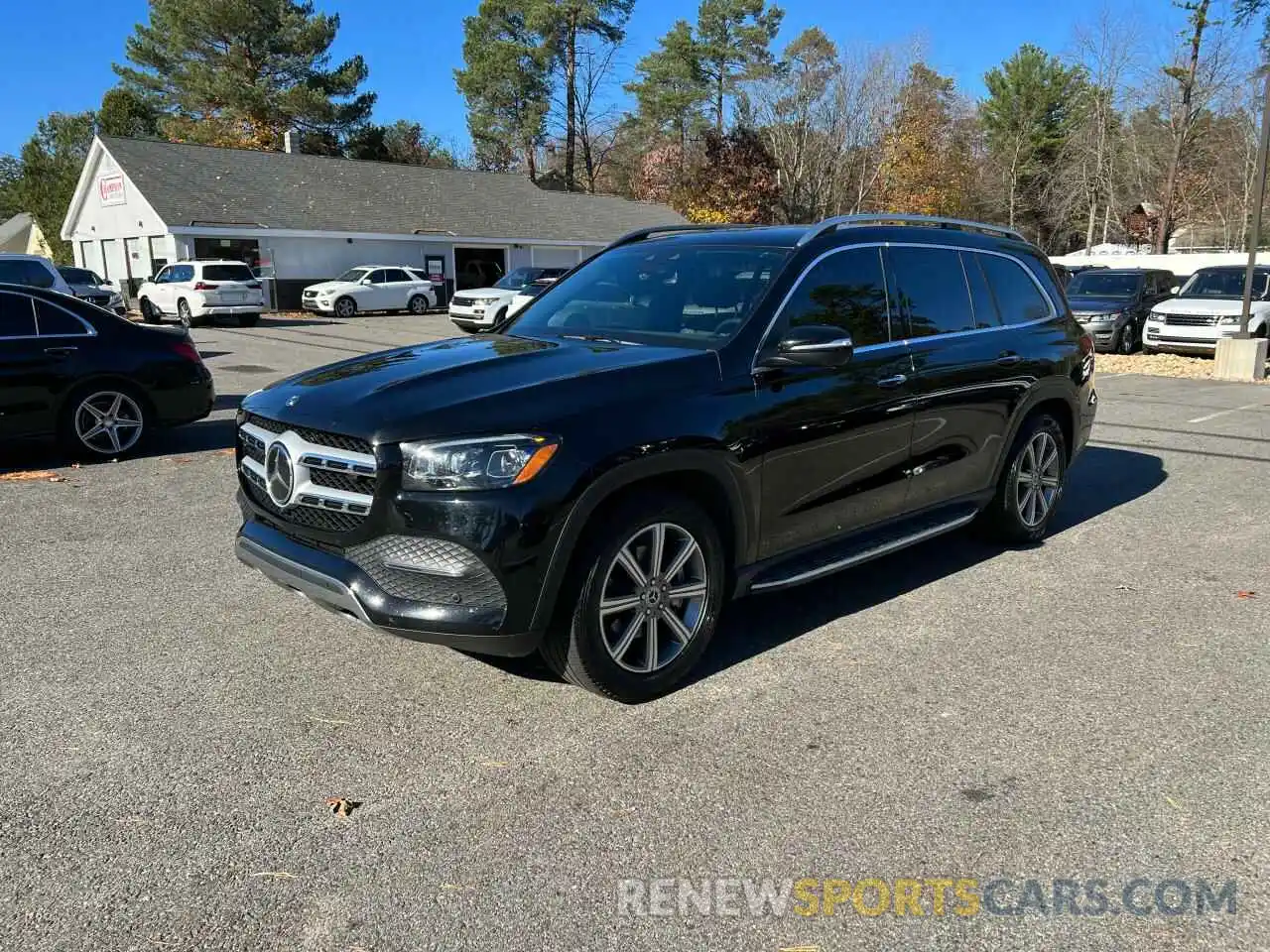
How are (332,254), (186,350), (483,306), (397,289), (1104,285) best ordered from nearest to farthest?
(186,350) < (1104,285) < (483,306) < (397,289) < (332,254)

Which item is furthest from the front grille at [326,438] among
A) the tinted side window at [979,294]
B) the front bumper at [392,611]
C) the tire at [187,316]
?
the tire at [187,316]

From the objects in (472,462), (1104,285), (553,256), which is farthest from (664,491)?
(553,256)

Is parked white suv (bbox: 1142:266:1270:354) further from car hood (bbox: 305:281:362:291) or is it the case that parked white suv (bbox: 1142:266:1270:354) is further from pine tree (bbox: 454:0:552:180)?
pine tree (bbox: 454:0:552:180)

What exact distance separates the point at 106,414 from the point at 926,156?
150 ft

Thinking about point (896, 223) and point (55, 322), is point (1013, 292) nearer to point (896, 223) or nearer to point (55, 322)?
point (896, 223)

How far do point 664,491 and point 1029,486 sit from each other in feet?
10.3

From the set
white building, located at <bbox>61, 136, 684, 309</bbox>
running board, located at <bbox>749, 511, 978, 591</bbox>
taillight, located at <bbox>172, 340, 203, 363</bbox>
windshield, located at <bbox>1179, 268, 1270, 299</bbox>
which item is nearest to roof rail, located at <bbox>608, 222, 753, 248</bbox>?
running board, located at <bbox>749, 511, 978, 591</bbox>

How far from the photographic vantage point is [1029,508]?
5895 mm

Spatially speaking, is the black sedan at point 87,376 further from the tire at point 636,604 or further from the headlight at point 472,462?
the tire at point 636,604

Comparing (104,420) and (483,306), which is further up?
(483,306)

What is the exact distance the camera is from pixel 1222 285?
19156 mm

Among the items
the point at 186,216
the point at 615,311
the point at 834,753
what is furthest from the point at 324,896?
the point at 186,216

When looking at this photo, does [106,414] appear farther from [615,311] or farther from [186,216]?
[186,216]

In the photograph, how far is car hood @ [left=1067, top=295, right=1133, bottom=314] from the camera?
19.2m
